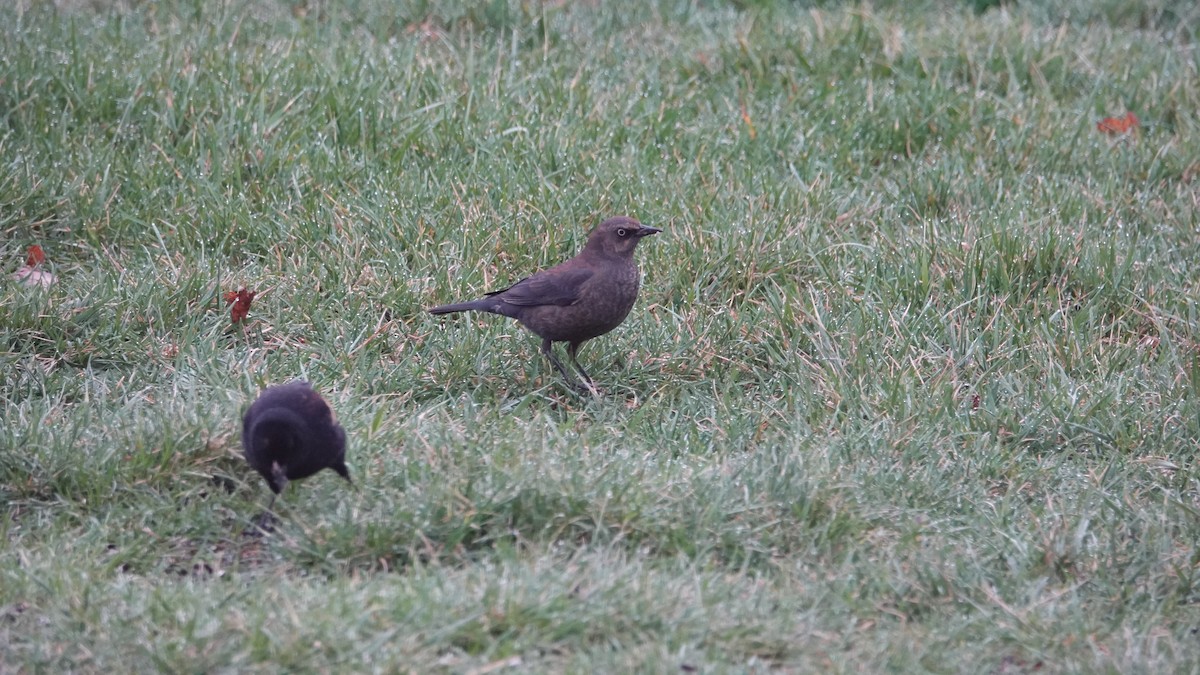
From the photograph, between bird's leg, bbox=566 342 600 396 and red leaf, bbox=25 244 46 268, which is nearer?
bird's leg, bbox=566 342 600 396

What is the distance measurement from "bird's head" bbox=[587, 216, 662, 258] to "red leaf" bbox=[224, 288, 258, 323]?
1.46m

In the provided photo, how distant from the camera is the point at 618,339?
538 centimetres

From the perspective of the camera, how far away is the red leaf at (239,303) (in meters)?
5.26

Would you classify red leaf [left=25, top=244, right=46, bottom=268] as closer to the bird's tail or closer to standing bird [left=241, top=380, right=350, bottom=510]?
the bird's tail

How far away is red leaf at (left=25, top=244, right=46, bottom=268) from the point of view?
5637mm

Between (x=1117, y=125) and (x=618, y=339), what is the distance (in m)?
3.59

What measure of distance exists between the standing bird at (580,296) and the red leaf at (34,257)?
192 cm

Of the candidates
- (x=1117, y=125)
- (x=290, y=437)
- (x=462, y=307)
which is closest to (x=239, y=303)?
Result: (x=462, y=307)

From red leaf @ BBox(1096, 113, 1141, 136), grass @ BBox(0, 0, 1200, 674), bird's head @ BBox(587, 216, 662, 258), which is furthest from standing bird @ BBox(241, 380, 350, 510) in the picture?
red leaf @ BBox(1096, 113, 1141, 136)

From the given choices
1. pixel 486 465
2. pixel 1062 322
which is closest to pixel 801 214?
pixel 1062 322

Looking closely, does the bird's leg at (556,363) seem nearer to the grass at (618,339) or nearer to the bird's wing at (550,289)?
the grass at (618,339)

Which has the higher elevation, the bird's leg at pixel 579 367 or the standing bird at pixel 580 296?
the standing bird at pixel 580 296

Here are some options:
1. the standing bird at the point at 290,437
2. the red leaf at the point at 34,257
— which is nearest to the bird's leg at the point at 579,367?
the standing bird at the point at 290,437

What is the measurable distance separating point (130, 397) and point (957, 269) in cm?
351
